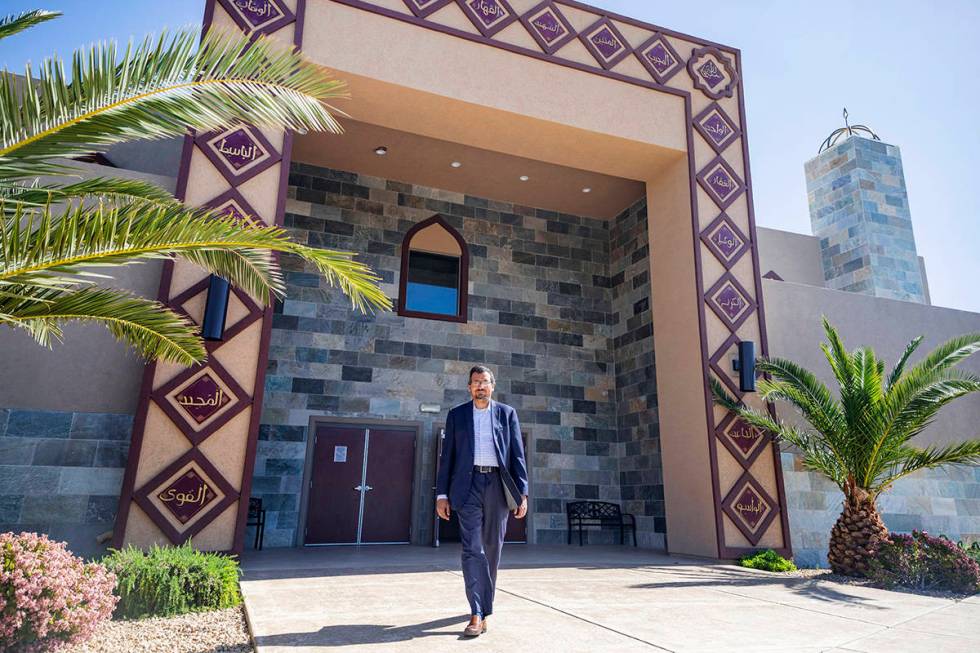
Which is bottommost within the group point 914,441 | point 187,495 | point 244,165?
point 187,495

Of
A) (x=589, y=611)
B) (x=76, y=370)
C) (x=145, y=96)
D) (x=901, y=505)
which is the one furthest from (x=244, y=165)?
(x=901, y=505)

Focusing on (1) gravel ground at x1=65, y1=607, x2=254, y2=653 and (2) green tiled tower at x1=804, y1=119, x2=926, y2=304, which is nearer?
(1) gravel ground at x1=65, y1=607, x2=254, y2=653

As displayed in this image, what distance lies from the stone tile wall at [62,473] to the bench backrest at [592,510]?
7410 mm

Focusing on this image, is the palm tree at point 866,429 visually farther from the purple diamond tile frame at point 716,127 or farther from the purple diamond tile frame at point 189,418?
the purple diamond tile frame at point 189,418

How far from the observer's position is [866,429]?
7.98 metres

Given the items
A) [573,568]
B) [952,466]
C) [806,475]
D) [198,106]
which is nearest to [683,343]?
[806,475]

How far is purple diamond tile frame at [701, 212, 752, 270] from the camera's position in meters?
10.2

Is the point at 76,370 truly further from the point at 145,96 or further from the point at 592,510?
the point at 592,510

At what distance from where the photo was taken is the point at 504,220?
12914 mm

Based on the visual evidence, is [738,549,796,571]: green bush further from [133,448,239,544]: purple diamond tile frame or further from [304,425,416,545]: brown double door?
[133,448,239,544]: purple diamond tile frame

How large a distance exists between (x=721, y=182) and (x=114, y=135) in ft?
29.8

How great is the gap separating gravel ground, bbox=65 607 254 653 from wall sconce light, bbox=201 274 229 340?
3375mm

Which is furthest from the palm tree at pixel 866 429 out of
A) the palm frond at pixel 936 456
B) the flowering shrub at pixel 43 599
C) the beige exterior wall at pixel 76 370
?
the beige exterior wall at pixel 76 370

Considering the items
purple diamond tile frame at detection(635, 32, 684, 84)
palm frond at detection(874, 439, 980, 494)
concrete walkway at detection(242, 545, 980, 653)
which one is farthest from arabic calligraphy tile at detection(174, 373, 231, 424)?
purple diamond tile frame at detection(635, 32, 684, 84)
